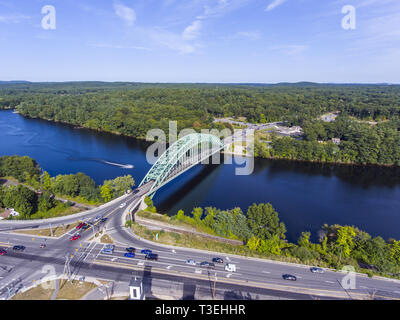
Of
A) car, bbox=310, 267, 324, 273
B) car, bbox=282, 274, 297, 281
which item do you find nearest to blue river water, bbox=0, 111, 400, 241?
car, bbox=310, 267, 324, 273

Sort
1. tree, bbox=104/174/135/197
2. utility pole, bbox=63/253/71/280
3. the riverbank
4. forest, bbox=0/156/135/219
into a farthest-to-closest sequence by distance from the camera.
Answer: tree, bbox=104/174/135/197
forest, bbox=0/156/135/219
the riverbank
utility pole, bbox=63/253/71/280

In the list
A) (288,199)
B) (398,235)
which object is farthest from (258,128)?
(398,235)

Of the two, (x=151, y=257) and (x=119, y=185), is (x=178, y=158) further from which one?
(x=151, y=257)

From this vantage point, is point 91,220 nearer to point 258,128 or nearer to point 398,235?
point 398,235

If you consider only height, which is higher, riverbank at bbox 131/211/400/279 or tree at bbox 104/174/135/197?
tree at bbox 104/174/135/197

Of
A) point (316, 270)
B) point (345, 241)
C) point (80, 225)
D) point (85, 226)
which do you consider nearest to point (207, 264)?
point (316, 270)

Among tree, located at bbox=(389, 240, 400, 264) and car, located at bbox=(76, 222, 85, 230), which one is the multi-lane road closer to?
car, located at bbox=(76, 222, 85, 230)
